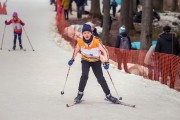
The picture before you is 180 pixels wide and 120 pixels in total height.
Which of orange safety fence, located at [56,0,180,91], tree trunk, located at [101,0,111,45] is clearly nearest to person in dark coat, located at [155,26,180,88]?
orange safety fence, located at [56,0,180,91]

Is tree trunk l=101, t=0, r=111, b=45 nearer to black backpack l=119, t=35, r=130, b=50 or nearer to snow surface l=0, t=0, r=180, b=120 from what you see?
snow surface l=0, t=0, r=180, b=120

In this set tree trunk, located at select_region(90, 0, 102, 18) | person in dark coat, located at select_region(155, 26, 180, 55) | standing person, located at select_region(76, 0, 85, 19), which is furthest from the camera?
tree trunk, located at select_region(90, 0, 102, 18)

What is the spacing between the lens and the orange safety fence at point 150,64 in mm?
10938

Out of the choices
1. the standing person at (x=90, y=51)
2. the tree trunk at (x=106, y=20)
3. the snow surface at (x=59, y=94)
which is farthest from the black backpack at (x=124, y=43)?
the tree trunk at (x=106, y=20)

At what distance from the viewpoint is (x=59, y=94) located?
10164 millimetres

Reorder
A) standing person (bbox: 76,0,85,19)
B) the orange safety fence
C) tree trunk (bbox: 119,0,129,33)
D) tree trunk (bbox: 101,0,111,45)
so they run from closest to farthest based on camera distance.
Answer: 1. the orange safety fence
2. tree trunk (bbox: 101,0,111,45)
3. tree trunk (bbox: 119,0,129,33)
4. standing person (bbox: 76,0,85,19)

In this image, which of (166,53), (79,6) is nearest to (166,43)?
(166,53)

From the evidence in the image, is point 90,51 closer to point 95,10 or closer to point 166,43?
point 166,43

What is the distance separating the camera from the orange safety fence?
35.9 ft

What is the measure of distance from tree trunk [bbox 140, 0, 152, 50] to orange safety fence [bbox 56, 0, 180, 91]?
2.08m

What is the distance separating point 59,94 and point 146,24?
7.21m

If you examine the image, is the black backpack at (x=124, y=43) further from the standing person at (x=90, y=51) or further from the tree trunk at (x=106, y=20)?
the tree trunk at (x=106, y=20)

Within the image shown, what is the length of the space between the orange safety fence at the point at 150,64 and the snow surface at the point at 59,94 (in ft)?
1.09

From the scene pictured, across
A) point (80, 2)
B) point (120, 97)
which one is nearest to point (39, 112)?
point (120, 97)
